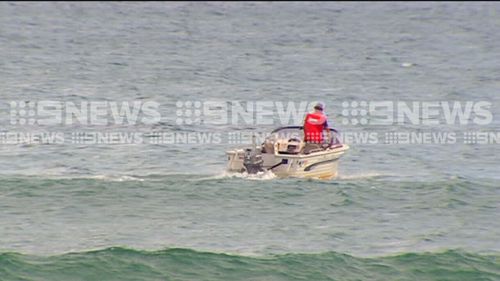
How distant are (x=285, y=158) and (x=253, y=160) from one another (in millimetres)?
860

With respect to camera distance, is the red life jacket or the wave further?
the red life jacket

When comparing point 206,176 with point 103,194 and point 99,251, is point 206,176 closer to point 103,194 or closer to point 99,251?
point 103,194

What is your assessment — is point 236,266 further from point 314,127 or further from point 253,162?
point 314,127

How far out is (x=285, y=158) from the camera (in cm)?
3434

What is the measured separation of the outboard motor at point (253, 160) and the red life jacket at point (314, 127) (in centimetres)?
146

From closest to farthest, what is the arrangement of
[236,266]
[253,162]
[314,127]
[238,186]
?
[236,266] → [238,186] → [253,162] → [314,127]

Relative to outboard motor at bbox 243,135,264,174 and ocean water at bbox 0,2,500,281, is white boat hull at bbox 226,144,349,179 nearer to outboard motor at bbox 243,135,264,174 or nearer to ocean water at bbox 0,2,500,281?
outboard motor at bbox 243,135,264,174

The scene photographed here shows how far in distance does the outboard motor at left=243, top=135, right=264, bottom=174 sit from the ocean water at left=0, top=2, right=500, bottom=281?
352mm

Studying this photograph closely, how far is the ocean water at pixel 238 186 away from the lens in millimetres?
27016

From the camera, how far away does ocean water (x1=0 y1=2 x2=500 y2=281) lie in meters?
27.0

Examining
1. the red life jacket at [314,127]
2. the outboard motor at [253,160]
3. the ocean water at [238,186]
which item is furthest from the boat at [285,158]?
the ocean water at [238,186]

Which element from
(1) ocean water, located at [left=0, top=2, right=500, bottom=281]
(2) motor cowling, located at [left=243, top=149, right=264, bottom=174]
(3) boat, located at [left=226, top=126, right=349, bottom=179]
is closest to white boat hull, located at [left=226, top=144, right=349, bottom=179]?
(3) boat, located at [left=226, top=126, right=349, bottom=179]

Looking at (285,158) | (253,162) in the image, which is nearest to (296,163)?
(285,158)

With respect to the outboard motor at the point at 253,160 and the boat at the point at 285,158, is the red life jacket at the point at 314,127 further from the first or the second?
the outboard motor at the point at 253,160
